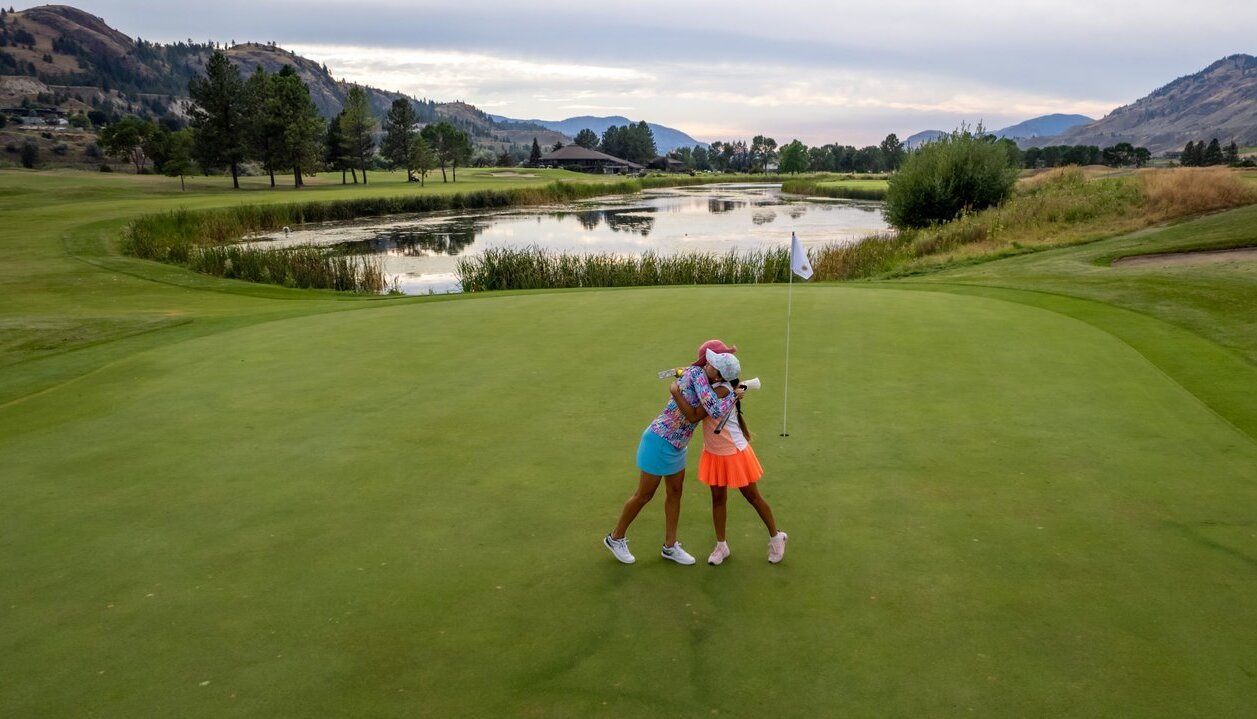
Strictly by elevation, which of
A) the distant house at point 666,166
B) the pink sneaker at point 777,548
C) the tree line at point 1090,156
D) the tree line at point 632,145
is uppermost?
the tree line at point 632,145

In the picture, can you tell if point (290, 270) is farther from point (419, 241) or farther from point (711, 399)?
point (711, 399)

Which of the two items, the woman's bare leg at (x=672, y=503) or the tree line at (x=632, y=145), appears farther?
the tree line at (x=632, y=145)

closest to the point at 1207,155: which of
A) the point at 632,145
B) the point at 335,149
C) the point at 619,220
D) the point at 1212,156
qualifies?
the point at 1212,156

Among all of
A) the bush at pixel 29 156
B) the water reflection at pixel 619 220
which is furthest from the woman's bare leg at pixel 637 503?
the bush at pixel 29 156

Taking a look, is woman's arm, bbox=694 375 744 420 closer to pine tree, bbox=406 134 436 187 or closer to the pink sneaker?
the pink sneaker

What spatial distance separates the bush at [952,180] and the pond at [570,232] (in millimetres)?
3418

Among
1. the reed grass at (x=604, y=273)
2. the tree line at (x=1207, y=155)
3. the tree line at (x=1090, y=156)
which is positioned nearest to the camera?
the reed grass at (x=604, y=273)

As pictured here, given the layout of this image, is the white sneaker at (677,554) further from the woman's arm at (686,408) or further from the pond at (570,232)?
the pond at (570,232)

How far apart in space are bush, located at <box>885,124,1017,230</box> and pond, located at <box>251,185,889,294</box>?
3.42m

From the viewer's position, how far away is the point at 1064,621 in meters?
4.58

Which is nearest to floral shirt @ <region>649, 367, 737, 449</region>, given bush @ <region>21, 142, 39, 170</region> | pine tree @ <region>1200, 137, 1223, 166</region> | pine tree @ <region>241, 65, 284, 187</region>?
pine tree @ <region>241, 65, 284, 187</region>

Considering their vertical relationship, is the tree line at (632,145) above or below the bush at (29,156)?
above

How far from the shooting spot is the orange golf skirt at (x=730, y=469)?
5410mm

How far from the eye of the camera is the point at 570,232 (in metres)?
45.1
